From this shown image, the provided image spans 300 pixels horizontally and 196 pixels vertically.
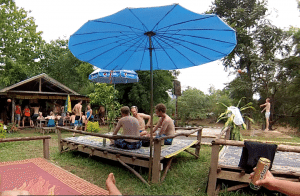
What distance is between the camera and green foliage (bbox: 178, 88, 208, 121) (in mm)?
19734

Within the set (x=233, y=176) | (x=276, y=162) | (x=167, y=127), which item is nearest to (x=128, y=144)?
(x=167, y=127)

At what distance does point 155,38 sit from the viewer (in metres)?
3.52

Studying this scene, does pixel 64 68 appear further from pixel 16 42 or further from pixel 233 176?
pixel 233 176

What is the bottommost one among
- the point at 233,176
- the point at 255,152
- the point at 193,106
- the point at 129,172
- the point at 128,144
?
the point at 129,172

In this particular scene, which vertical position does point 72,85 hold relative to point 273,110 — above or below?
above

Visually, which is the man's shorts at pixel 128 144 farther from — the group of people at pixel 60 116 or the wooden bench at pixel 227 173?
the group of people at pixel 60 116

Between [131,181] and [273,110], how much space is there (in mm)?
17317

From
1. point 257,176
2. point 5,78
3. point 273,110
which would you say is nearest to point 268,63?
point 273,110

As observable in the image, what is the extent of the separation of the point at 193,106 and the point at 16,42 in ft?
65.9

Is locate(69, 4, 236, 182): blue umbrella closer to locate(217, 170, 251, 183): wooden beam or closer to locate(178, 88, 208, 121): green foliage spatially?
locate(217, 170, 251, 183): wooden beam

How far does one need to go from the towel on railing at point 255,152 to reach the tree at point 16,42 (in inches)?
878

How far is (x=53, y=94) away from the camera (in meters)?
14.5

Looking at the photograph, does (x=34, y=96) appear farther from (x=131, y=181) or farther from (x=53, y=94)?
(x=131, y=181)

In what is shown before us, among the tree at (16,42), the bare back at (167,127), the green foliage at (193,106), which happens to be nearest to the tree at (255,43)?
the green foliage at (193,106)
